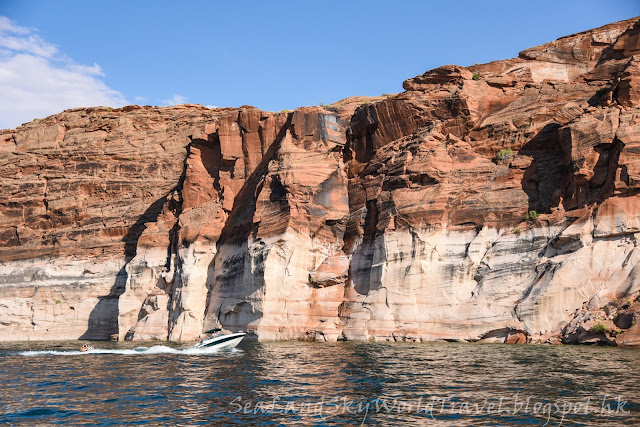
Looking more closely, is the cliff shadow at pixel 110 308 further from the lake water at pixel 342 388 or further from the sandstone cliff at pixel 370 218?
the lake water at pixel 342 388

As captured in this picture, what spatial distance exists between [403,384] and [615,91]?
89.3 ft

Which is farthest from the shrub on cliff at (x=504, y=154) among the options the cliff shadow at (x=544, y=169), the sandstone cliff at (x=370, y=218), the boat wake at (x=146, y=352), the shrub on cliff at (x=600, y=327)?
the boat wake at (x=146, y=352)

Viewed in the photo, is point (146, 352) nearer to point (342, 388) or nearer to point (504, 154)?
point (342, 388)

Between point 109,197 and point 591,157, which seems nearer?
point 591,157

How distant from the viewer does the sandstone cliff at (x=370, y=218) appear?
123 feet

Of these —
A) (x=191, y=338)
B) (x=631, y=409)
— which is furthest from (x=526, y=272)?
(x=191, y=338)

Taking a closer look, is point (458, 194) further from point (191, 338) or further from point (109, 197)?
point (109, 197)

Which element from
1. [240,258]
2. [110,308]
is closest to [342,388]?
[240,258]

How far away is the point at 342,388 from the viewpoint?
22062 millimetres

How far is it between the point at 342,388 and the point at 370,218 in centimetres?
2590

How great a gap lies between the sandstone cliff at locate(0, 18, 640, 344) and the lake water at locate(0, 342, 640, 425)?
6.54m

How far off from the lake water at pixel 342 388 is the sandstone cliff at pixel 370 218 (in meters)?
6.54

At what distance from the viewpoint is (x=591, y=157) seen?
38.8 meters

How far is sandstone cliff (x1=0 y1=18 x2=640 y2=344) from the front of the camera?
123 ft
